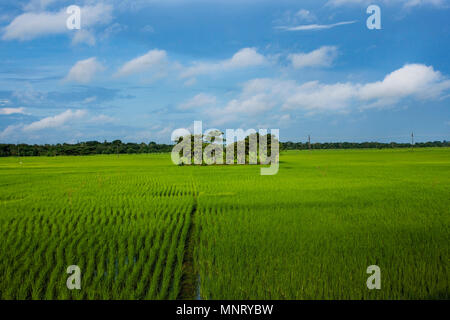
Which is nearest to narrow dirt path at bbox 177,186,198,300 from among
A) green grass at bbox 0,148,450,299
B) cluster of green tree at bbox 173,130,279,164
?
green grass at bbox 0,148,450,299

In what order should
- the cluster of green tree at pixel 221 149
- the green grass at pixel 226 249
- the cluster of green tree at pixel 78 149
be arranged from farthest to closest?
the cluster of green tree at pixel 78 149 → the cluster of green tree at pixel 221 149 → the green grass at pixel 226 249

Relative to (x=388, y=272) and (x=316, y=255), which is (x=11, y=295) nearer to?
(x=316, y=255)

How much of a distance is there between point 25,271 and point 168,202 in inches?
224

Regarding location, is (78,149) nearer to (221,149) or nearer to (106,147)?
(106,147)

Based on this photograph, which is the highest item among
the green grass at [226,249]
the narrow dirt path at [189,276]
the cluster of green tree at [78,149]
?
the cluster of green tree at [78,149]

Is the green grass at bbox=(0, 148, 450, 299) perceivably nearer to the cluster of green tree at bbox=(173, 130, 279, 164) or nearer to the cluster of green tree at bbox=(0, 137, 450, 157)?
the cluster of green tree at bbox=(173, 130, 279, 164)

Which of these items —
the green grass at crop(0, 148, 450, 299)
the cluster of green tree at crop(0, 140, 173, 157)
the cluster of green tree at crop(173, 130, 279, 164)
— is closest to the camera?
the green grass at crop(0, 148, 450, 299)

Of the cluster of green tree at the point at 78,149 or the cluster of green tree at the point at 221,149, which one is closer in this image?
the cluster of green tree at the point at 221,149

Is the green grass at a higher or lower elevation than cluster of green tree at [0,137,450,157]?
lower

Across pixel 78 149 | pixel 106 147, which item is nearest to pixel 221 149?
pixel 78 149

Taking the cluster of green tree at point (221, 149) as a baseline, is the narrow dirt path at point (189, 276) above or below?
below

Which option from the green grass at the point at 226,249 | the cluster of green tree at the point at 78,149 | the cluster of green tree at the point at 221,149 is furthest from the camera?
the cluster of green tree at the point at 78,149

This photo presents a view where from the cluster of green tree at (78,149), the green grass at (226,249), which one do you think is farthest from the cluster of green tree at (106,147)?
the green grass at (226,249)

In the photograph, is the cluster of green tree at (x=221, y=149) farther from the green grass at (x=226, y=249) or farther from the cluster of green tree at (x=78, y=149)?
the cluster of green tree at (x=78, y=149)
